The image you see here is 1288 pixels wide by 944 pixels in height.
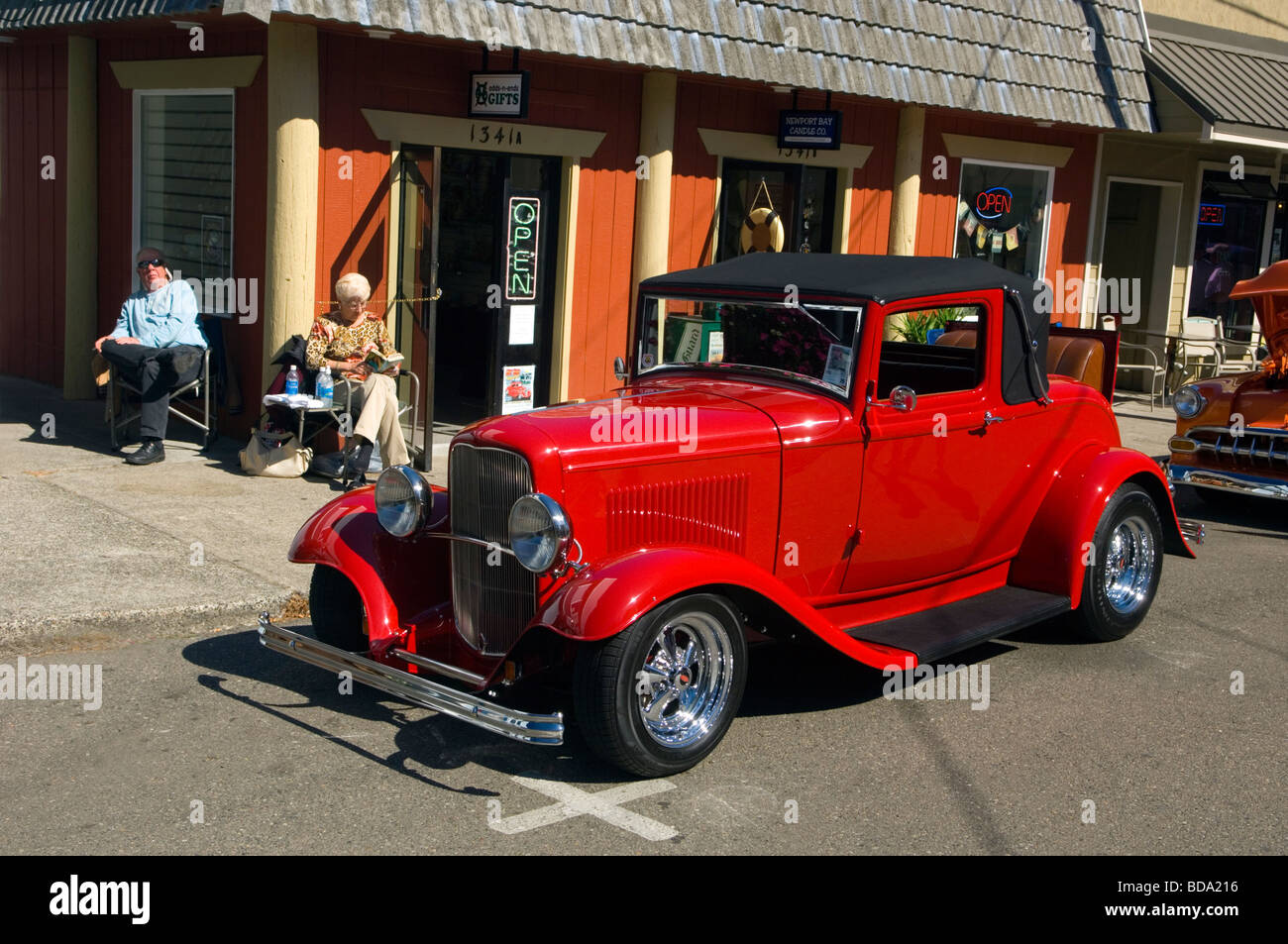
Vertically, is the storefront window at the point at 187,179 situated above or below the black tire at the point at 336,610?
above

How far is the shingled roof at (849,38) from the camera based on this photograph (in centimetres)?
949

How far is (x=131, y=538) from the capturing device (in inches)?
298

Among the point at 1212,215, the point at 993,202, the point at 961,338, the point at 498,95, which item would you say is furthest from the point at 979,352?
the point at 1212,215

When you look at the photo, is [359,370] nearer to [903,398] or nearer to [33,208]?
[903,398]

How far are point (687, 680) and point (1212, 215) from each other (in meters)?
14.4

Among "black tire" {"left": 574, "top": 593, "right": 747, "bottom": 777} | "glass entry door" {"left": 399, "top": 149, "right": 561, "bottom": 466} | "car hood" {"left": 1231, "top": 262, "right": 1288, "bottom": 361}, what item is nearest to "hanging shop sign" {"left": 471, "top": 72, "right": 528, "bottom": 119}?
"glass entry door" {"left": 399, "top": 149, "right": 561, "bottom": 466}

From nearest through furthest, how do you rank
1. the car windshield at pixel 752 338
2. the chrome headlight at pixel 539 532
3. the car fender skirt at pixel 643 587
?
the car fender skirt at pixel 643 587, the chrome headlight at pixel 539 532, the car windshield at pixel 752 338

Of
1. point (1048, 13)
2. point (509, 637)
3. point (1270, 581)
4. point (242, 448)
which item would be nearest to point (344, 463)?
point (242, 448)

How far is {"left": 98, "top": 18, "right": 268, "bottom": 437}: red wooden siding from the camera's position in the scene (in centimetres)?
996

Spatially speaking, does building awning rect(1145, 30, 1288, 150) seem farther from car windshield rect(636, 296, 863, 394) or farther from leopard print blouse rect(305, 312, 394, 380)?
car windshield rect(636, 296, 863, 394)

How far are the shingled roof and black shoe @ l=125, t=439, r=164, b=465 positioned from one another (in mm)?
2896

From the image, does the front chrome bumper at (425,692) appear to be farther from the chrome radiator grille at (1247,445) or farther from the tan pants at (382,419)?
the chrome radiator grille at (1247,445)

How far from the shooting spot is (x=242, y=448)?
388 inches

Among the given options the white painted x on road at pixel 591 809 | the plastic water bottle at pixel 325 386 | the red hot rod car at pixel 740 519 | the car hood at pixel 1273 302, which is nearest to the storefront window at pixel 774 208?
the car hood at pixel 1273 302
